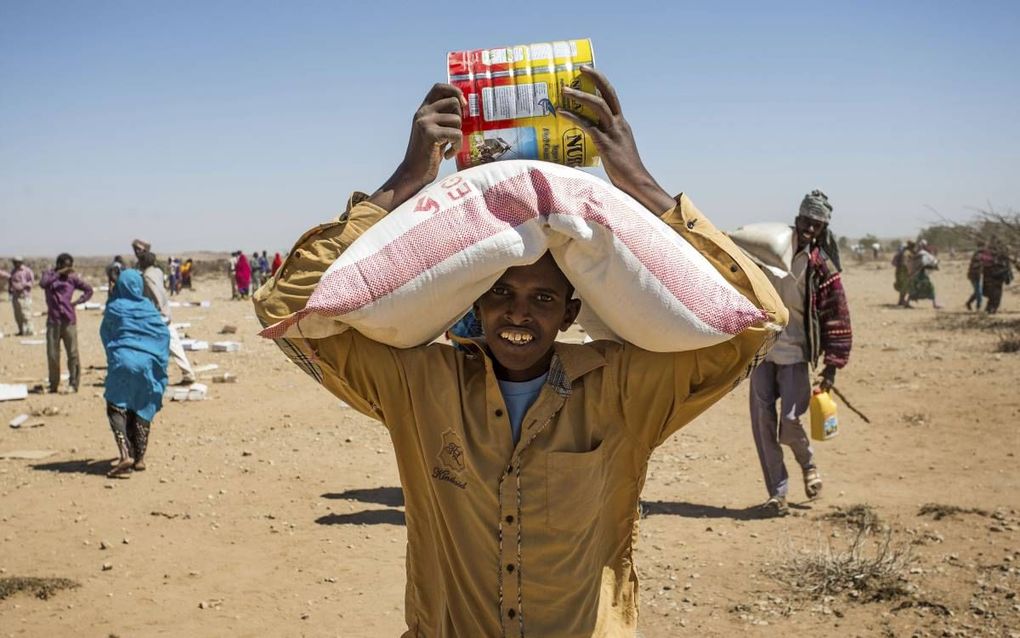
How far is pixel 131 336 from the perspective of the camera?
25.9 feet

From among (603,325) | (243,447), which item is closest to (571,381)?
(603,325)

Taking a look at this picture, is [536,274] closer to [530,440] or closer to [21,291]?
[530,440]

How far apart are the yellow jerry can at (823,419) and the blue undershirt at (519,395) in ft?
15.5

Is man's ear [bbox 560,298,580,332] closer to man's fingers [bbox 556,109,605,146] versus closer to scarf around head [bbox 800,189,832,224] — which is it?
man's fingers [bbox 556,109,605,146]

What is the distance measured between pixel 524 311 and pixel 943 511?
5314 mm

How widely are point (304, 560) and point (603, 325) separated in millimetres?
4248

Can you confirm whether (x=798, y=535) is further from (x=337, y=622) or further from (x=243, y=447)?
(x=243, y=447)

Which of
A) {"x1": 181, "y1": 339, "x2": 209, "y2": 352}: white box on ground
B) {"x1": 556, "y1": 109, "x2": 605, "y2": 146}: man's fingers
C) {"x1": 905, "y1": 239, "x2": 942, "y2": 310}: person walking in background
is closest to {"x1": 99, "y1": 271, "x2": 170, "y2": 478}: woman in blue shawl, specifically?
{"x1": 556, "y1": 109, "x2": 605, "y2": 146}: man's fingers

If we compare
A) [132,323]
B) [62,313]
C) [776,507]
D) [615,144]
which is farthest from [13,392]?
[615,144]

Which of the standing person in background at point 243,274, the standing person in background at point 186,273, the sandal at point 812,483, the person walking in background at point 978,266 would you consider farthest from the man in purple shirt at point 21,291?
the person walking in background at point 978,266

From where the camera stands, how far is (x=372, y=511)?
22.3 ft

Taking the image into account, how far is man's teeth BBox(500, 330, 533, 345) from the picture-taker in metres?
2.04

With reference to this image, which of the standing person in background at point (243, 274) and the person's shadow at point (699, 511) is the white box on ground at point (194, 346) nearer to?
the person's shadow at point (699, 511)

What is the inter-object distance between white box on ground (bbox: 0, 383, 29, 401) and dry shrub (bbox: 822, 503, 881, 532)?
34.6ft
